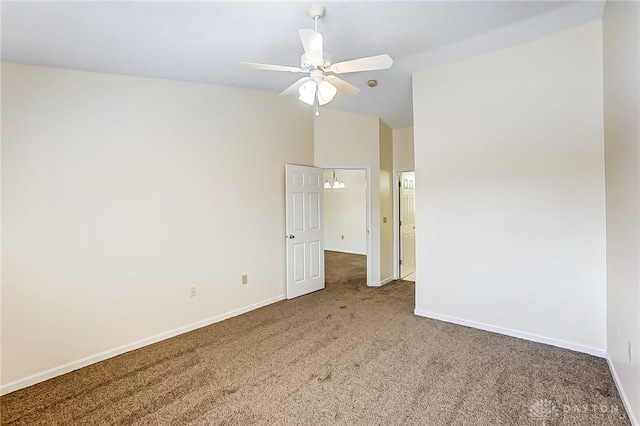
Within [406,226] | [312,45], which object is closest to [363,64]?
[312,45]

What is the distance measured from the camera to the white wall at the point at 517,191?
280 cm

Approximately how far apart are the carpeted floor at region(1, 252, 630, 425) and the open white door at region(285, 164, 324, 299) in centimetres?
122

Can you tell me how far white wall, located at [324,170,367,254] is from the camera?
8.67m

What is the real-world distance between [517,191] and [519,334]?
1403mm

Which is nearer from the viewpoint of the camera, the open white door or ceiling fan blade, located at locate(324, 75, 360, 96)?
ceiling fan blade, located at locate(324, 75, 360, 96)

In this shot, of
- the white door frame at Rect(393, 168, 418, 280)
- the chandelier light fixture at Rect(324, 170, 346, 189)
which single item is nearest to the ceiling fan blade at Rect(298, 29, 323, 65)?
the white door frame at Rect(393, 168, 418, 280)

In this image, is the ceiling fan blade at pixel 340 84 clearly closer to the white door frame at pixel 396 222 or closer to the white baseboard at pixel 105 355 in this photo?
the white baseboard at pixel 105 355

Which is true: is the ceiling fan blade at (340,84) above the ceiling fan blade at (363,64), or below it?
below

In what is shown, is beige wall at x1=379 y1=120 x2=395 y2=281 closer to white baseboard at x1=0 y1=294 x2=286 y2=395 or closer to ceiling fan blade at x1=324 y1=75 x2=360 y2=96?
white baseboard at x1=0 y1=294 x2=286 y2=395

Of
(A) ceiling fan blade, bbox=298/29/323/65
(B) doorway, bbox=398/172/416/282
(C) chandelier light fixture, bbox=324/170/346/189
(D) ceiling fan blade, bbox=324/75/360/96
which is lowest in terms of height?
(B) doorway, bbox=398/172/416/282

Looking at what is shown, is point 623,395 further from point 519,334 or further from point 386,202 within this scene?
→ point 386,202

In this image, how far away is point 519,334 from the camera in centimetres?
317

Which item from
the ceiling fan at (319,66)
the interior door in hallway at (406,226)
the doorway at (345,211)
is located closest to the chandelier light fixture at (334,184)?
the doorway at (345,211)

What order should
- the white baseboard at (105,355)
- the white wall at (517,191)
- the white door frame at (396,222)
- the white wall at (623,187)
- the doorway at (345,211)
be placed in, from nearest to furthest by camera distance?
the white wall at (623,187), the white baseboard at (105,355), the white wall at (517,191), the white door frame at (396,222), the doorway at (345,211)
